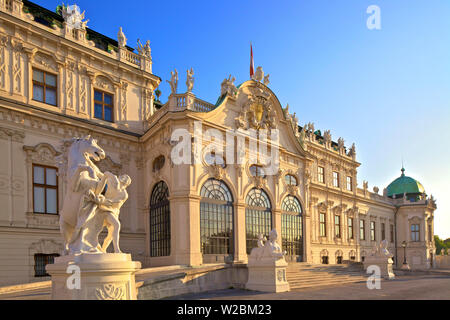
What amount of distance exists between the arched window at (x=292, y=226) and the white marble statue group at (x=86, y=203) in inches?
741

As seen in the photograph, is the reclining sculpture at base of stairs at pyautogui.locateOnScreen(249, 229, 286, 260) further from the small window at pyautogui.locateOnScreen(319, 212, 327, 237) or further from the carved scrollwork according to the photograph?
the small window at pyautogui.locateOnScreen(319, 212, 327, 237)

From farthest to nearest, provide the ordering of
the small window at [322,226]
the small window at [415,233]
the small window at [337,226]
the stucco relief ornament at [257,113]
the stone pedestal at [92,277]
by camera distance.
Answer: the small window at [415,233]
the small window at [337,226]
the small window at [322,226]
the stucco relief ornament at [257,113]
the stone pedestal at [92,277]

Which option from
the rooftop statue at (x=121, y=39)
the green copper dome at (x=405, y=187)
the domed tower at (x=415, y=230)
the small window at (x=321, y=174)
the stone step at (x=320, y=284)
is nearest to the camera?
the stone step at (x=320, y=284)

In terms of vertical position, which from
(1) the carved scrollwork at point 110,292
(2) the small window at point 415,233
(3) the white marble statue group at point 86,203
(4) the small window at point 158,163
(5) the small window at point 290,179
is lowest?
(2) the small window at point 415,233

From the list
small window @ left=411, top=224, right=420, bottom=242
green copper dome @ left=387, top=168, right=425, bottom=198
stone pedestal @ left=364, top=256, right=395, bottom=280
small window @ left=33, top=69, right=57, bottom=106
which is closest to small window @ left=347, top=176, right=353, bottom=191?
small window @ left=411, top=224, right=420, bottom=242

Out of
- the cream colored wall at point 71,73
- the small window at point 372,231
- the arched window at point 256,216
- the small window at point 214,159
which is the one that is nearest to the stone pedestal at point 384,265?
the arched window at point 256,216

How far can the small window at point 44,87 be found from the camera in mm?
21547

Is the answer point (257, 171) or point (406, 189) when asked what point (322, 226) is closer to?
point (257, 171)

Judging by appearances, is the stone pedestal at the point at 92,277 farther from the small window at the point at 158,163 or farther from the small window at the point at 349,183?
the small window at the point at 349,183

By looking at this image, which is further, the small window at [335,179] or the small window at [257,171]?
the small window at [335,179]

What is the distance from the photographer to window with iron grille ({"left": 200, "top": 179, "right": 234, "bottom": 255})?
22859 millimetres

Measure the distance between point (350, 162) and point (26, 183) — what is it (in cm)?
3058

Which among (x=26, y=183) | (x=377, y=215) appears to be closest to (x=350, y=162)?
(x=377, y=215)

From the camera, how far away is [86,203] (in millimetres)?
10000
